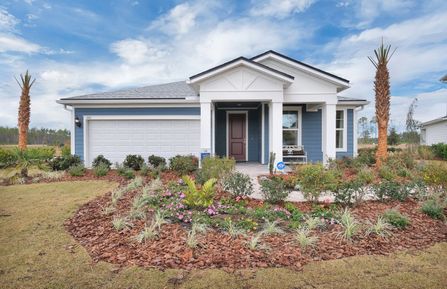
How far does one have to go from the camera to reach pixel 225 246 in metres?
3.66

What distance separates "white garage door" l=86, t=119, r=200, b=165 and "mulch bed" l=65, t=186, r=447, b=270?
294 inches

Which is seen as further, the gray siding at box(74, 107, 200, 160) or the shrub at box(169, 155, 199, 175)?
the gray siding at box(74, 107, 200, 160)

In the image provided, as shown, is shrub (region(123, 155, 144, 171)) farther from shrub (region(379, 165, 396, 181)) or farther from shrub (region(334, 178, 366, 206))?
shrub (region(379, 165, 396, 181))

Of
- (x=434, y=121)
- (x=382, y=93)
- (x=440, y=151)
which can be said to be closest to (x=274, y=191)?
(x=382, y=93)

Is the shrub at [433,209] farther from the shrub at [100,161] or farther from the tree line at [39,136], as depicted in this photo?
the tree line at [39,136]

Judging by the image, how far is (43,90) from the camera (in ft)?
47.4

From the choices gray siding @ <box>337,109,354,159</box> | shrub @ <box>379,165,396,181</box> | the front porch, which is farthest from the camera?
gray siding @ <box>337,109,354,159</box>

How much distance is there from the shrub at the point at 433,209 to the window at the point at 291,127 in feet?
25.4

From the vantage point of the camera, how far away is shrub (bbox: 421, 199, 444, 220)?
16.1 feet

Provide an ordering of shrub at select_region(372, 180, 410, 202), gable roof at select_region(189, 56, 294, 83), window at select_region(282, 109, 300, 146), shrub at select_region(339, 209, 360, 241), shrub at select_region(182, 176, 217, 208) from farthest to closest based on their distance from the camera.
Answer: window at select_region(282, 109, 300, 146), gable roof at select_region(189, 56, 294, 83), shrub at select_region(372, 180, 410, 202), shrub at select_region(182, 176, 217, 208), shrub at select_region(339, 209, 360, 241)

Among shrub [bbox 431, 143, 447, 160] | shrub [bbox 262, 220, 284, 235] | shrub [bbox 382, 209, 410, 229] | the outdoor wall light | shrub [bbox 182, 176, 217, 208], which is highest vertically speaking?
the outdoor wall light

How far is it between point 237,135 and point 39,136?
35.9 meters

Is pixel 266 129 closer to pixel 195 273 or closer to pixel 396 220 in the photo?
pixel 396 220

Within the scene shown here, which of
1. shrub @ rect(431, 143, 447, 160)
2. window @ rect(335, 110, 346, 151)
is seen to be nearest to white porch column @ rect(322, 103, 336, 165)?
window @ rect(335, 110, 346, 151)
